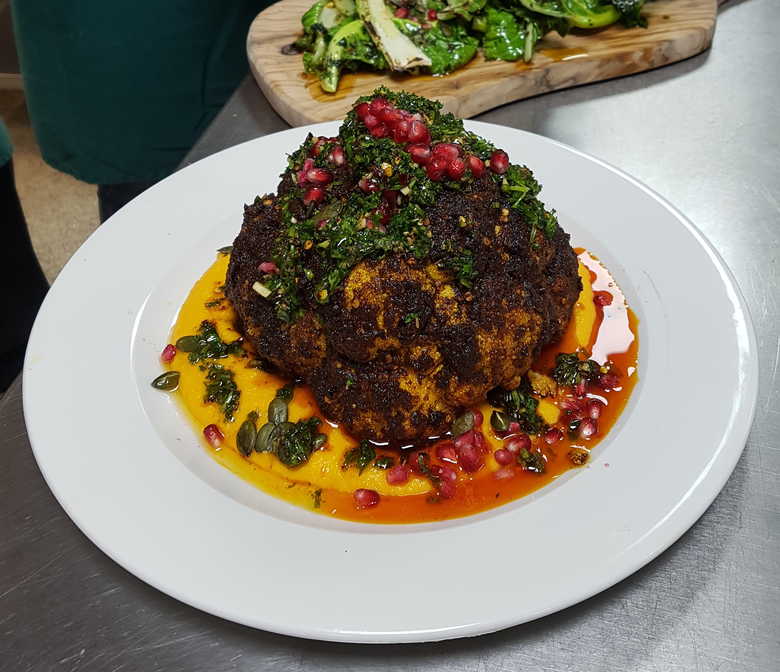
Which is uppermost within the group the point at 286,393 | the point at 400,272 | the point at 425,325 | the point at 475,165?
the point at 475,165

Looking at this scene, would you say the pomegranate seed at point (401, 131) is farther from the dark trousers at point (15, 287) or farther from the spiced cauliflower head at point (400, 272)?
the dark trousers at point (15, 287)

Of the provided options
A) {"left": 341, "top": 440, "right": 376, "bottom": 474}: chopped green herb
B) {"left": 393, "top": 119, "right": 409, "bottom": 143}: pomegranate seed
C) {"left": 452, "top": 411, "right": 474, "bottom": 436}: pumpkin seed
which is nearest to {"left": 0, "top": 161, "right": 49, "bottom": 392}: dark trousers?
{"left": 393, "top": 119, "right": 409, "bottom": 143}: pomegranate seed

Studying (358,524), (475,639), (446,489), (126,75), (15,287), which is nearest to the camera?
(475,639)

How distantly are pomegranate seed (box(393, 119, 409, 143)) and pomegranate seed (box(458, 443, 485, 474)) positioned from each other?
3.69ft

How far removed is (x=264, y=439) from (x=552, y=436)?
1050 millimetres

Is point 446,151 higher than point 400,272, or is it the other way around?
point 446,151

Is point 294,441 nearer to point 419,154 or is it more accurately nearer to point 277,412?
point 277,412

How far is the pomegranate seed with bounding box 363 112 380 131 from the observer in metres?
2.65

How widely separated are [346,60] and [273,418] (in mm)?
2601

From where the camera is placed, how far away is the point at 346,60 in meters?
4.43

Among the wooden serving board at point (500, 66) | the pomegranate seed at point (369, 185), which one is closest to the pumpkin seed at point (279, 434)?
the pomegranate seed at point (369, 185)

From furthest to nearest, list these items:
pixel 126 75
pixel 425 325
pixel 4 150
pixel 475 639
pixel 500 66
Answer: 1. pixel 126 75
2. pixel 500 66
3. pixel 4 150
4. pixel 425 325
5. pixel 475 639

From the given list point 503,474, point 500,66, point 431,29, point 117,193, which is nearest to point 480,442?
point 503,474

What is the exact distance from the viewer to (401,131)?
2609 mm
